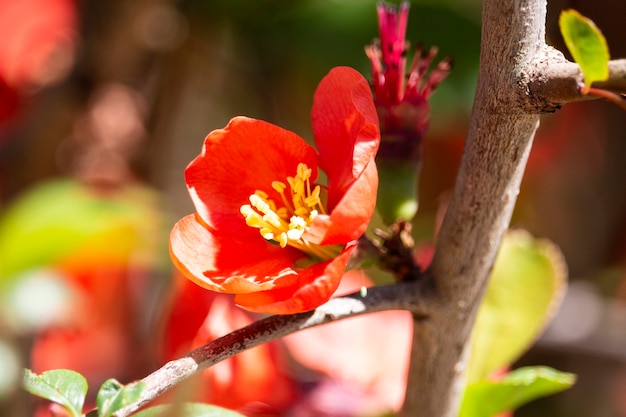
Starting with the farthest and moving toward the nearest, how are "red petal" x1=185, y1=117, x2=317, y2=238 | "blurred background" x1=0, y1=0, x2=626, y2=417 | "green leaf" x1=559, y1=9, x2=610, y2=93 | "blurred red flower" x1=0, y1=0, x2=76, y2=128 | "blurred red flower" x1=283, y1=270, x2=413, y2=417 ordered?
"blurred red flower" x1=0, y1=0, x2=76, y2=128, "blurred background" x1=0, y1=0, x2=626, y2=417, "blurred red flower" x1=283, y1=270, x2=413, y2=417, "red petal" x1=185, y1=117, x2=317, y2=238, "green leaf" x1=559, y1=9, x2=610, y2=93

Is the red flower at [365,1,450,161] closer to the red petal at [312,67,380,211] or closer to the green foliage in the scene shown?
the red petal at [312,67,380,211]

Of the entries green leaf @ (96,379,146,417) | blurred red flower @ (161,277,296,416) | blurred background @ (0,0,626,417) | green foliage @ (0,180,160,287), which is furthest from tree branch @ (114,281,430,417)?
blurred background @ (0,0,626,417)

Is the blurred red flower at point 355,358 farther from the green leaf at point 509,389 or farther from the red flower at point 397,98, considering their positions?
the red flower at point 397,98

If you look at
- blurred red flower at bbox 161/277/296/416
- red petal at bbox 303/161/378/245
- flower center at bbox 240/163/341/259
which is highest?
red petal at bbox 303/161/378/245

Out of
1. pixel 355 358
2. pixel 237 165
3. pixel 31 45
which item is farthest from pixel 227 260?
pixel 31 45

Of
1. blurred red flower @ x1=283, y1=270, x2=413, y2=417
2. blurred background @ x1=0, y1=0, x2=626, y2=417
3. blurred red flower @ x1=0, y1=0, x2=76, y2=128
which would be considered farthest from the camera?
blurred red flower @ x1=0, y1=0, x2=76, y2=128

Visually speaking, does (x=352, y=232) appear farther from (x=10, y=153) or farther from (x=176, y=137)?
(x=176, y=137)

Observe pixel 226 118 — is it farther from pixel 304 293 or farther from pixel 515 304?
pixel 304 293
